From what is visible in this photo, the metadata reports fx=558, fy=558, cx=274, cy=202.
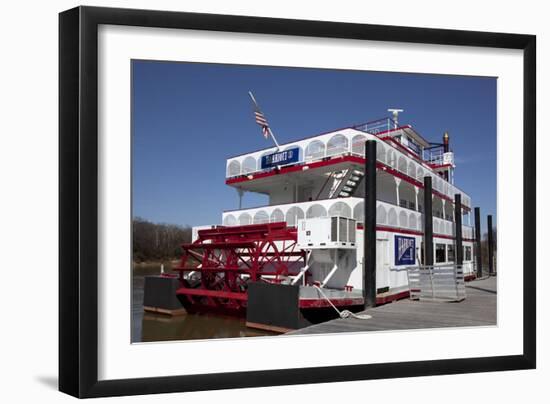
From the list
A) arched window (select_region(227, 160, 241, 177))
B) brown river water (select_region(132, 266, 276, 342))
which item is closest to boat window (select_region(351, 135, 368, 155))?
arched window (select_region(227, 160, 241, 177))

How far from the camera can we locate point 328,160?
11.2 meters

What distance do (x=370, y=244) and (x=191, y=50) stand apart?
154 inches

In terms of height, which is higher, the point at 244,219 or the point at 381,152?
the point at 381,152

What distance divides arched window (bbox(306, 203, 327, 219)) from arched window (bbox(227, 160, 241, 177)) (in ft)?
8.76

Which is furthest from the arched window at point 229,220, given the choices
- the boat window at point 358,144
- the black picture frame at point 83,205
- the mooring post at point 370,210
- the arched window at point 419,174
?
the black picture frame at point 83,205

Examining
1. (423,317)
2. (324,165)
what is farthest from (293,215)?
(423,317)

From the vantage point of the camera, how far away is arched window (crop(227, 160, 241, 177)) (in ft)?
42.1

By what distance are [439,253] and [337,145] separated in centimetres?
370

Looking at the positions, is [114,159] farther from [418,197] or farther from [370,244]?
[418,197]

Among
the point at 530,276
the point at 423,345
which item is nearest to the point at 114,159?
the point at 423,345

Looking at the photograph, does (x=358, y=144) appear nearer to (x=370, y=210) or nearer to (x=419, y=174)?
(x=419, y=174)

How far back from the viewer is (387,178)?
11.9m

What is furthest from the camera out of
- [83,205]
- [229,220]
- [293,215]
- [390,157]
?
[229,220]

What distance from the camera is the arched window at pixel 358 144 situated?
11.0m
